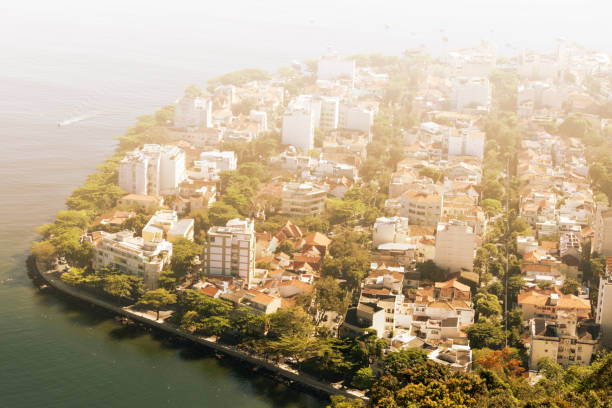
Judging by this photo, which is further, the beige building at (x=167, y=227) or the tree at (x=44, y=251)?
the beige building at (x=167, y=227)

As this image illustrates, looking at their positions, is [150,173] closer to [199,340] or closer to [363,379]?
[199,340]

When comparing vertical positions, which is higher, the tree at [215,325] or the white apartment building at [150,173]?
the white apartment building at [150,173]

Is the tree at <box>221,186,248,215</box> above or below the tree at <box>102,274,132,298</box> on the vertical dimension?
above

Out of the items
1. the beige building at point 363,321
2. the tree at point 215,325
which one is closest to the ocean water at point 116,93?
the tree at point 215,325

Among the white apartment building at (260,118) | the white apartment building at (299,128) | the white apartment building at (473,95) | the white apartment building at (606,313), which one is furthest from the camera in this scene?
the white apartment building at (473,95)

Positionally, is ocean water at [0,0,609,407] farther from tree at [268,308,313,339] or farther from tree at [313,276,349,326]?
tree at [313,276,349,326]

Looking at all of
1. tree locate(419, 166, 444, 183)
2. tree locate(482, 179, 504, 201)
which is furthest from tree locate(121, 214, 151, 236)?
tree locate(482, 179, 504, 201)

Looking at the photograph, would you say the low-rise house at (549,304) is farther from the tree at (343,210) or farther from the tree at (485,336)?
the tree at (343,210)

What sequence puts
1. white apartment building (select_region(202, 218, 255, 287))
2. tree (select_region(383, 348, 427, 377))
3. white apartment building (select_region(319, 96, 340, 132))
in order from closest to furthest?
tree (select_region(383, 348, 427, 377))
white apartment building (select_region(202, 218, 255, 287))
white apartment building (select_region(319, 96, 340, 132))
